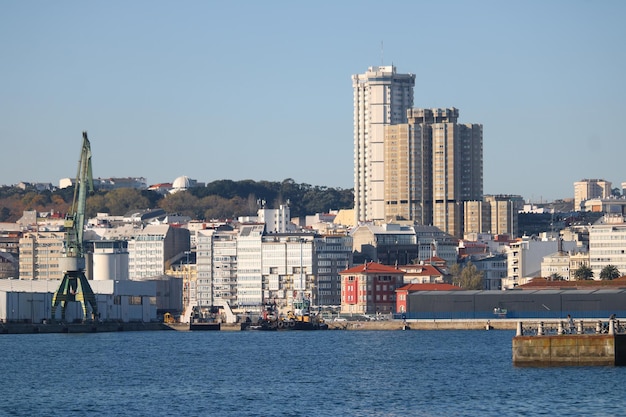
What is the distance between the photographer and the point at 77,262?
139m

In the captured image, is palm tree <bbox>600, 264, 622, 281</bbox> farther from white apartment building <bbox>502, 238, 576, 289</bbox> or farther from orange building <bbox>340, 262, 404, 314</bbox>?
orange building <bbox>340, 262, 404, 314</bbox>

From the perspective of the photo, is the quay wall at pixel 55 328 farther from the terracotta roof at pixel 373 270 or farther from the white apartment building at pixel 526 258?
the white apartment building at pixel 526 258

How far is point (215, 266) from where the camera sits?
192375mm

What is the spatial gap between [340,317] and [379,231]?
45.2 metres

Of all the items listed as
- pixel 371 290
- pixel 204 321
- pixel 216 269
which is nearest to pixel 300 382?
pixel 204 321

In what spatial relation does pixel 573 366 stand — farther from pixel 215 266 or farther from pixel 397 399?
pixel 215 266

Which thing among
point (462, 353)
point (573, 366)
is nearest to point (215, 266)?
point (462, 353)

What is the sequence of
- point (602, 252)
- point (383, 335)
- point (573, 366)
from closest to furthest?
point (573, 366) → point (383, 335) → point (602, 252)

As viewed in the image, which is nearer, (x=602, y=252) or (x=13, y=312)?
(x=13, y=312)

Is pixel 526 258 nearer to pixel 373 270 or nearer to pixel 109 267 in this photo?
pixel 373 270

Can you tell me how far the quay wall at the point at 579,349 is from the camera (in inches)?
2557

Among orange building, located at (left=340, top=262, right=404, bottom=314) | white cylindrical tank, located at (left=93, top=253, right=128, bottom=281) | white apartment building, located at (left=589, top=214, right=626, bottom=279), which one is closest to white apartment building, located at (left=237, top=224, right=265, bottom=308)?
white cylindrical tank, located at (left=93, top=253, right=128, bottom=281)

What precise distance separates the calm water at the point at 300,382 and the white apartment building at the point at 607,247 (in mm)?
72825

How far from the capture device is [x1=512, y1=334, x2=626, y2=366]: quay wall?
64938 millimetres
